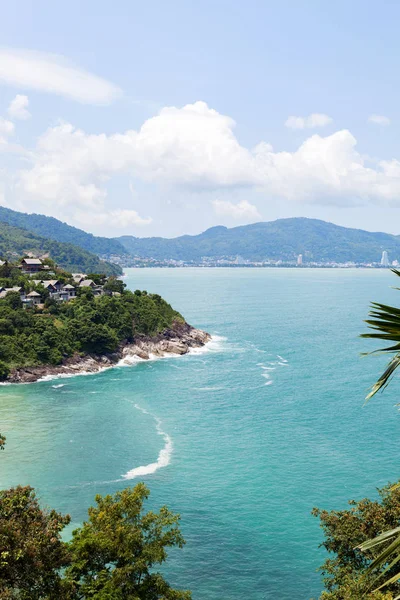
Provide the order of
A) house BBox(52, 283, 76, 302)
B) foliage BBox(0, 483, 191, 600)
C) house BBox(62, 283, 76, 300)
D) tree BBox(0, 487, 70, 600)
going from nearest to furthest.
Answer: tree BBox(0, 487, 70, 600) → foliage BBox(0, 483, 191, 600) → house BBox(52, 283, 76, 302) → house BBox(62, 283, 76, 300)

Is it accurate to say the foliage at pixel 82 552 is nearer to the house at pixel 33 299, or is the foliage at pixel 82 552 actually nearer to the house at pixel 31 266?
the house at pixel 33 299

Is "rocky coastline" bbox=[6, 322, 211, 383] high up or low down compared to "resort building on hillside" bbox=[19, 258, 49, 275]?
down

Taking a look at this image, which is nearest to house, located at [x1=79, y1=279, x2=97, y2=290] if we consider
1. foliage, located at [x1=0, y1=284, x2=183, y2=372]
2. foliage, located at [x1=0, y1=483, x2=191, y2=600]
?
foliage, located at [x1=0, y1=284, x2=183, y2=372]

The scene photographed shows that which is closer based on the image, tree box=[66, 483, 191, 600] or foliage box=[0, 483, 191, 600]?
foliage box=[0, 483, 191, 600]

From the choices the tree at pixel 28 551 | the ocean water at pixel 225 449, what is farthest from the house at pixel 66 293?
the tree at pixel 28 551

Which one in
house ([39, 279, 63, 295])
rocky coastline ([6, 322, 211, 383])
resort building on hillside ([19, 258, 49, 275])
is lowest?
rocky coastline ([6, 322, 211, 383])

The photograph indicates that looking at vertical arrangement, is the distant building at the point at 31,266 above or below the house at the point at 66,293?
above

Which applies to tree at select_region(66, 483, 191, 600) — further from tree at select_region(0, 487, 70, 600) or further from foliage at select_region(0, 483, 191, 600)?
tree at select_region(0, 487, 70, 600)
